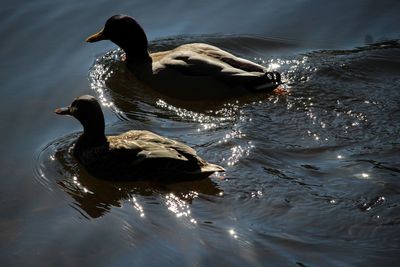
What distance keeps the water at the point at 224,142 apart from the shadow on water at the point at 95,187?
0.02m

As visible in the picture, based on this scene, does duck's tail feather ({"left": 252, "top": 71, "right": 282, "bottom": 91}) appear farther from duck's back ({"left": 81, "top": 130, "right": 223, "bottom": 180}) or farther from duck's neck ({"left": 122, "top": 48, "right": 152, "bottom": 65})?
duck's back ({"left": 81, "top": 130, "right": 223, "bottom": 180})

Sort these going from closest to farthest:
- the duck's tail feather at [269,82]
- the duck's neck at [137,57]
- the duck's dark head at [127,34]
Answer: the duck's tail feather at [269,82] < the duck's neck at [137,57] < the duck's dark head at [127,34]

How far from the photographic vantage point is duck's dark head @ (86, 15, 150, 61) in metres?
10.6

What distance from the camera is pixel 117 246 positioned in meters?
6.86

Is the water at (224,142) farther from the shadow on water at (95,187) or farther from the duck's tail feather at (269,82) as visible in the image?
the duck's tail feather at (269,82)

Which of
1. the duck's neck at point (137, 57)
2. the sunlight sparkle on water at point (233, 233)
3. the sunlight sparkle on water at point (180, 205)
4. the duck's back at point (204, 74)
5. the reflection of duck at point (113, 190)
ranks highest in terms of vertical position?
the duck's neck at point (137, 57)

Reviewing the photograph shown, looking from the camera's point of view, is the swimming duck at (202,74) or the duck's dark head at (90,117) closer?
the duck's dark head at (90,117)

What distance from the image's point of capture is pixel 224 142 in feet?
28.0

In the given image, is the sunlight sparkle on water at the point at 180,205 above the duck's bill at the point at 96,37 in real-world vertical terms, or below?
below

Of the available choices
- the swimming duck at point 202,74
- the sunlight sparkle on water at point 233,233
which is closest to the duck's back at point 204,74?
the swimming duck at point 202,74

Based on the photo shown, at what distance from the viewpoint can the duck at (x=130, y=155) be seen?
7781 millimetres

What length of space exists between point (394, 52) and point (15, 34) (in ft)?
18.1

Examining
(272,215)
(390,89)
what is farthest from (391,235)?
(390,89)

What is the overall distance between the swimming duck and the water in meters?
0.17
